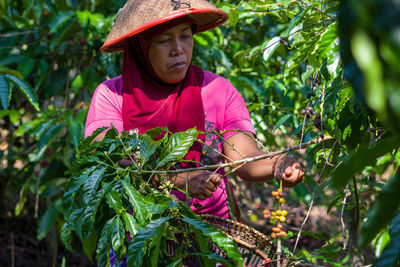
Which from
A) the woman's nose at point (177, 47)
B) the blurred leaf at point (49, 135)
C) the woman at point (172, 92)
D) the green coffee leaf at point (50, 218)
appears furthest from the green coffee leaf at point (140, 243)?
the green coffee leaf at point (50, 218)

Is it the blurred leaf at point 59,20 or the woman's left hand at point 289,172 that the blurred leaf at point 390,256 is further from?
the blurred leaf at point 59,20

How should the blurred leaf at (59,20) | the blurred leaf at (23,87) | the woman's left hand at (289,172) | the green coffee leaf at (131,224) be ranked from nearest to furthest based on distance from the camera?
1. the green coffee leaf at (131,224)
2. the woman's left hand at (289,172)
3. the blurred leaf at (23,87)
4. the blurred leaf at (59,20)

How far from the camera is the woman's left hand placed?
47.4 inches

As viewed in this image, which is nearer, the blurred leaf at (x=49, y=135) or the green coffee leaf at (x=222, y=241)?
the green coffee leaf at (x=222, y=241)

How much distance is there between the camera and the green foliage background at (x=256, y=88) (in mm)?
1086

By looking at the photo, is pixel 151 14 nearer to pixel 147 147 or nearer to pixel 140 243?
pixel 147 147

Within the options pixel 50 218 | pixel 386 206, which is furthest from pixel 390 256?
pixel 50 218

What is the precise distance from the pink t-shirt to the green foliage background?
105mm

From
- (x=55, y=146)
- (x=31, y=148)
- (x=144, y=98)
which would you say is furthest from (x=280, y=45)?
(x=31, y=148)

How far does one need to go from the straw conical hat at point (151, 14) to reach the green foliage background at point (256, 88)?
0.12 metres

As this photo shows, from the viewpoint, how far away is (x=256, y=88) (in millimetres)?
2500

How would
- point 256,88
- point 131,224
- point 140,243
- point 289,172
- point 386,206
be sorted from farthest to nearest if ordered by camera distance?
point 256,88 < point 289,172 < point 131,224 < point 140,243 < point 386,206

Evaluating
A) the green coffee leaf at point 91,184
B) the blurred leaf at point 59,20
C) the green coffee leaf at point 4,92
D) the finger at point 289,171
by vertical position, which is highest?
the blurred leaf at point 59,20

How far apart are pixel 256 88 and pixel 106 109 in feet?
3.47
